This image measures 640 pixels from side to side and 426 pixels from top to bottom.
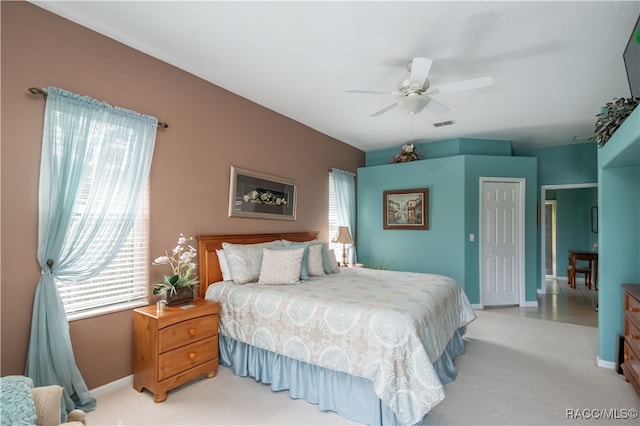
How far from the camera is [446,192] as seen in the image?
17.3 feet

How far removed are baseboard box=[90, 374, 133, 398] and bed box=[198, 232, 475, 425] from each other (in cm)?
76

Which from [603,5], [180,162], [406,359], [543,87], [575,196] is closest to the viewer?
[406,359]

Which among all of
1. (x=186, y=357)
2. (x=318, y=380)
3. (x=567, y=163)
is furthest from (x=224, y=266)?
(x=567, y=163)

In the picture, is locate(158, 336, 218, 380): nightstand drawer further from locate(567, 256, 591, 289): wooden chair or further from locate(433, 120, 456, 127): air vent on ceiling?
locate(567, 256, 591, 289): wooden chair

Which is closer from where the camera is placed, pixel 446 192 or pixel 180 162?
pixel 180 162

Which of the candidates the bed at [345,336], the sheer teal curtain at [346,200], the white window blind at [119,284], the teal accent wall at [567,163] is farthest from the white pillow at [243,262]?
the teal accent wall at [567,163]

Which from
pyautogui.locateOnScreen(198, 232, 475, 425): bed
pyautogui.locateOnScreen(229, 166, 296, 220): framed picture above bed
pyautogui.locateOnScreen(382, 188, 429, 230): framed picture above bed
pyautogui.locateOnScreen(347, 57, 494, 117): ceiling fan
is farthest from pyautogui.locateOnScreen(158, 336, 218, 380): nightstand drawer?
pyautogui.locateOnScreen(382, 188, 429, 230): framed picture above bed

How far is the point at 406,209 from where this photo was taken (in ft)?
18.4

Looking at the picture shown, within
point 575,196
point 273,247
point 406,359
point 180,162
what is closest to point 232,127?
point 180,162

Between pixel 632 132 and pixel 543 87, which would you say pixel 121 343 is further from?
pixel 543 87

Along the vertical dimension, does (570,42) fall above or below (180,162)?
above

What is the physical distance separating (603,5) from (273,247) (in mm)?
3334

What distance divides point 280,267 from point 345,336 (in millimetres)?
1150

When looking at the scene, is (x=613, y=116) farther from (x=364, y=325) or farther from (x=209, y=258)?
(x=209, y=258)
